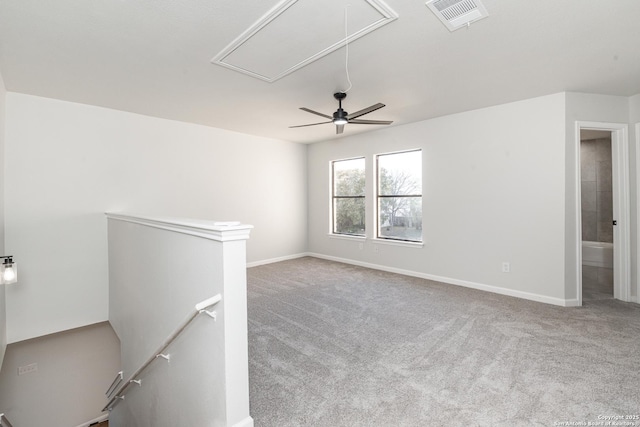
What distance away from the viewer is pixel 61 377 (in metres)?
4.02

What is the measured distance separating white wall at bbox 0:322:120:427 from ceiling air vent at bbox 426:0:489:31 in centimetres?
530

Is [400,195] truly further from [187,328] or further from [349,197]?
[187,328]

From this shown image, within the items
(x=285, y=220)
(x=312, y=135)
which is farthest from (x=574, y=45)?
(x=285, y=220)

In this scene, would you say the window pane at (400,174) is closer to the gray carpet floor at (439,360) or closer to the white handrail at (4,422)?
the gray carpet floor at (439,360)

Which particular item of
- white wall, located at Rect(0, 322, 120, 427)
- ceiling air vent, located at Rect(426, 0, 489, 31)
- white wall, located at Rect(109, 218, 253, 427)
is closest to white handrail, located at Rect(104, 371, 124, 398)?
white wall, located at Rect(0, 322, 120, 427)

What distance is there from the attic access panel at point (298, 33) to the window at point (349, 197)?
3380 mm

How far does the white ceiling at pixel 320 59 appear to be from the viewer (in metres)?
1.99

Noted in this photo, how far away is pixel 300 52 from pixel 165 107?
2.51m

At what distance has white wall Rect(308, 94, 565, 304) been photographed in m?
3.62

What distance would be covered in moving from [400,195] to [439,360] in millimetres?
3271

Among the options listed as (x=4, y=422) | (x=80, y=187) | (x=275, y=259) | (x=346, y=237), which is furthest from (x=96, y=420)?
(x=346, y=237)

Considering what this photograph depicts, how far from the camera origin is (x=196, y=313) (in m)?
1.77

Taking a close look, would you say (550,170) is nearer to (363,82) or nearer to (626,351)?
(626,351)

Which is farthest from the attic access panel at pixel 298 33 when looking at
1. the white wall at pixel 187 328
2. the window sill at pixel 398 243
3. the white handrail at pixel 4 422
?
the white handrail at pixel 4 422
